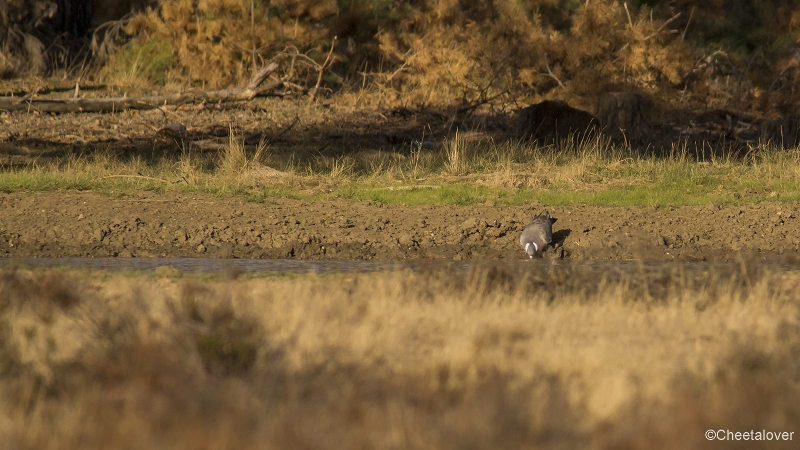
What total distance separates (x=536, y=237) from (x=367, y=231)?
1.64m

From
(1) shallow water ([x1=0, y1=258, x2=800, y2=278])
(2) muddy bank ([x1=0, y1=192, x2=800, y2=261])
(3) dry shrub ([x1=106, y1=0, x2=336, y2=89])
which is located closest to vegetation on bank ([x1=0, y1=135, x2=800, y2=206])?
(2) muddy bank ([x1=0, y1=192, x2=800, y2=261])

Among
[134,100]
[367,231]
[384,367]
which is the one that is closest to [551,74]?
[134,100]

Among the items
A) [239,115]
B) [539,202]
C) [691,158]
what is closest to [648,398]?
[539,202]

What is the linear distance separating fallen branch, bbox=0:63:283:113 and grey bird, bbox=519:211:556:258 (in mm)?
9024

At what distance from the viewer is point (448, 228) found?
9.50 m

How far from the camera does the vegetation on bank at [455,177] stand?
10.6m

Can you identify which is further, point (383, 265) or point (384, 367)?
point (383, 265)

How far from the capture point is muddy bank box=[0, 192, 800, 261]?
909 centimetres

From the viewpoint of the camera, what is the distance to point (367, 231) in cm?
941

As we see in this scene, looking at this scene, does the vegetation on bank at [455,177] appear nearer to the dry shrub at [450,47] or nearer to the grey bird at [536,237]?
the grey bird at [536,237]

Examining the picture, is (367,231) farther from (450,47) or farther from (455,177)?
(450,47)

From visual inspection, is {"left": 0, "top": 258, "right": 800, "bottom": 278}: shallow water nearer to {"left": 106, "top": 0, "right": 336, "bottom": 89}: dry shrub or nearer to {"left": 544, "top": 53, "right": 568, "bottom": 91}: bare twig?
{"left": 544, "top": 53, "right": 568, "bottom": 91}: bare twig

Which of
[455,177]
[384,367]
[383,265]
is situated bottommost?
[383,265]

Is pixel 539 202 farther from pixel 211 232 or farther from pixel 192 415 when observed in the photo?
pixel 192 415
